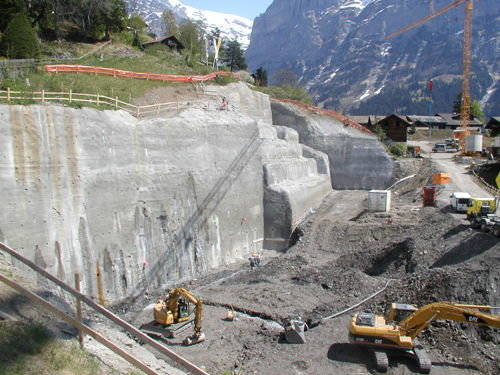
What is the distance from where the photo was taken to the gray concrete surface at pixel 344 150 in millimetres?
48938

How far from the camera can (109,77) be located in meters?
34.4

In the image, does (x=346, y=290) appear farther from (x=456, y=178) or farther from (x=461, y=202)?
(x=456, y=178)

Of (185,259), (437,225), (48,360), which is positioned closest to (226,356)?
(48,360)

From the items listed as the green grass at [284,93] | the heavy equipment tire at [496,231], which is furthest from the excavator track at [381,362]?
the green grass at [284,93]

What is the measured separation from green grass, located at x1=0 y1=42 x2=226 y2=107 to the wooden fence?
26.6 inches

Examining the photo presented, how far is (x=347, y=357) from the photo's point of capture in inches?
661

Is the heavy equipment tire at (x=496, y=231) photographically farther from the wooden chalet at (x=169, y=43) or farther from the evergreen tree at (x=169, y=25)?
the evergreen tree at (x=169, y=25)

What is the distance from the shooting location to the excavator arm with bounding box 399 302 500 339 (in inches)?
630

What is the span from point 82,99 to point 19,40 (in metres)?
10.1

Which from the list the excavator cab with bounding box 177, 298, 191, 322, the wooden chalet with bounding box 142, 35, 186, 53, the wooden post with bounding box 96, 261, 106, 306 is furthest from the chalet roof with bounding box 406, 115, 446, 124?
the excavator cab with bounding box 177, 298, 191, 322

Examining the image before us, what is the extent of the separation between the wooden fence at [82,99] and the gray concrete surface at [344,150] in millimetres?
15692

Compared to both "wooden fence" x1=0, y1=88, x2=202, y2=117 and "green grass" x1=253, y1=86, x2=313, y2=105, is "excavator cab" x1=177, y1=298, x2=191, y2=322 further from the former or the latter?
"green grass" x1=253, y1=86, x2=313, y2=105

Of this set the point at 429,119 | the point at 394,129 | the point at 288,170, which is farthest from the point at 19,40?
the point at 429,119

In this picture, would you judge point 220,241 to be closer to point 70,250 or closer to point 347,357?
point 70,250
